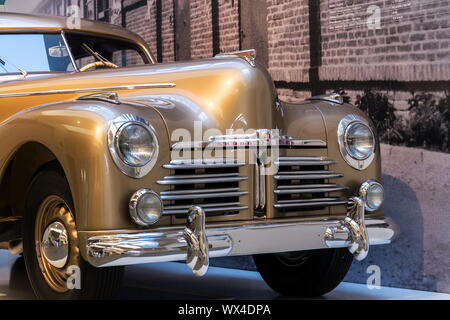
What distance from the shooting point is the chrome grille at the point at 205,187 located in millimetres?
3275

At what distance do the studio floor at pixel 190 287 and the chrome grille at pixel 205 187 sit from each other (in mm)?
1052

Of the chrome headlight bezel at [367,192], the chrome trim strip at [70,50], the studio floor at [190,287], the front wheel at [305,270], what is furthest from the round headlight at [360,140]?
the chrome trim strip at [70,50]

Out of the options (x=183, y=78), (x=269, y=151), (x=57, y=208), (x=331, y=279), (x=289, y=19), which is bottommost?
(x=331, y=279)

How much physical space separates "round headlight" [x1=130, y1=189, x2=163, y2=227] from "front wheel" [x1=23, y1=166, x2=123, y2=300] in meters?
0.29

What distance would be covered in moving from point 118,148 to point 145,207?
265 millimetres

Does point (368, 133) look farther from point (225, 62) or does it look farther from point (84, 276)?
point (84, 276)

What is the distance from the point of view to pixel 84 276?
326 cm

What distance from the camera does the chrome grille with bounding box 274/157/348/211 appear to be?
3568mm

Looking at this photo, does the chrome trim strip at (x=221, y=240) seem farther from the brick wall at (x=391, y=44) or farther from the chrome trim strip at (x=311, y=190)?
the brick wall at (x=391, y=44)

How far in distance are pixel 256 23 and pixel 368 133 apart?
2.16 meters

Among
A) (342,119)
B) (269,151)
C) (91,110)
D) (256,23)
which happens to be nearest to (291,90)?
(256,23)

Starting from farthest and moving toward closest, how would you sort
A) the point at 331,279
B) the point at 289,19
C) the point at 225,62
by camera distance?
the point at 289,19 < the point at 331,279 < the point at 225,62

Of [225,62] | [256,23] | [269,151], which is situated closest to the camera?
[269,151]

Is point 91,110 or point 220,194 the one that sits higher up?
point 91,110
